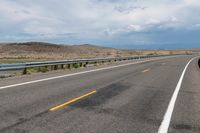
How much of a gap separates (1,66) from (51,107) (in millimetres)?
8643

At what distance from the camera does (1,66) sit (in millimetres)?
14047

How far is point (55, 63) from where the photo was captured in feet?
63.8

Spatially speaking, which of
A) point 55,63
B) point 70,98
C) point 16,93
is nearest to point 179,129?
point 70,98

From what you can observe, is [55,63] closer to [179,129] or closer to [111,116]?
[111,116]

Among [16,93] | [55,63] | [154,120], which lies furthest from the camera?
[55,63]

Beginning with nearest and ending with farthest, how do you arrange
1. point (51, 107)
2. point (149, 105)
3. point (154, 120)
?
1. point (154, 120)
2. point (51, 107)
3. point (149, 105)

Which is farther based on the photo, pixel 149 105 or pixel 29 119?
pixel 149 105

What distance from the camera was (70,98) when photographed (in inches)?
325

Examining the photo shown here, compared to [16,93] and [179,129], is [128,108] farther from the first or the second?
[16,93]

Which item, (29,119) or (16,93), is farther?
(16,93)

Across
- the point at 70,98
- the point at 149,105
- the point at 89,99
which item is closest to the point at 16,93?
the point at 70,98

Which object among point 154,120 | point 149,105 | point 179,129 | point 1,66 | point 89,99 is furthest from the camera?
point 1,66

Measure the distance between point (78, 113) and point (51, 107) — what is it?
999mm

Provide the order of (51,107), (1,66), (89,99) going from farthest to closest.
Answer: (1,66), (89,99), (51,107)
